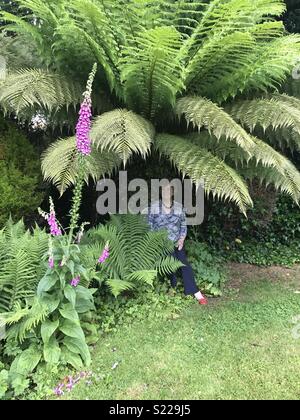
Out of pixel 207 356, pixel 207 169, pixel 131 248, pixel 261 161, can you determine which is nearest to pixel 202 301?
pixel 131 248

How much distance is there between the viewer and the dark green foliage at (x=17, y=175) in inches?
145

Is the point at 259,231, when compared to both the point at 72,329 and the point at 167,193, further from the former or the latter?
the point at 72,329

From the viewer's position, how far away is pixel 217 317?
11.5ft

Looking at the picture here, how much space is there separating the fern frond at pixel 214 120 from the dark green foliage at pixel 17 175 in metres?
1.36

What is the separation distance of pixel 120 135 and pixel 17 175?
3.50 feet

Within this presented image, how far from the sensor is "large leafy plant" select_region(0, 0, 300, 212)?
3.28 meters

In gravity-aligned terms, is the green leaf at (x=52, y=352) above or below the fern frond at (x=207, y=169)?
below

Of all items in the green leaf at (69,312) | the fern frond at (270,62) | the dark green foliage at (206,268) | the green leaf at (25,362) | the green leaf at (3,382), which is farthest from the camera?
the dark green foliage at (206,268)

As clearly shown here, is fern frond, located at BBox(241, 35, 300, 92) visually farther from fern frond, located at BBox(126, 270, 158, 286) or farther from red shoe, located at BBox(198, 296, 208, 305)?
red shoe, located at BBox(198, 296, 208, 305)

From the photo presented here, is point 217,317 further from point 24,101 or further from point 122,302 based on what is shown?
point 24,101

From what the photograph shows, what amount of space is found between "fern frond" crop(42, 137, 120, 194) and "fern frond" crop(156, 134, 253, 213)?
0.54 m

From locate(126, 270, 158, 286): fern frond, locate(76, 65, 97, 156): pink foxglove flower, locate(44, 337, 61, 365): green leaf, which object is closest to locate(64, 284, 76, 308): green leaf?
locate(44, 337, 61, 365): green leaf

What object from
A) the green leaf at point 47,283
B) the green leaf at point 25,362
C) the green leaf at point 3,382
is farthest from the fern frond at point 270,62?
the green leaf at point 3,382

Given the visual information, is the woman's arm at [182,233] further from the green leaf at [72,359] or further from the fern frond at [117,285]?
the green leaf at [72,359]
